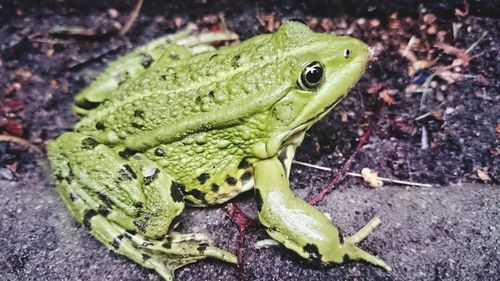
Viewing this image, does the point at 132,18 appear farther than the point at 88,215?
Yes

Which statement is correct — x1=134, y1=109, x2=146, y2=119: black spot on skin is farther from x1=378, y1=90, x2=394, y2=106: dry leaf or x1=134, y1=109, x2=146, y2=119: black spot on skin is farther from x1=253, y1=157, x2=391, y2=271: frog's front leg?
x1=378, y1=90, x2=394, y2=106: dry leaf

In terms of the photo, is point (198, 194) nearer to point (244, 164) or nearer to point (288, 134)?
point (244, 164)

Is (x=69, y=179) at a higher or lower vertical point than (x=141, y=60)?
lower

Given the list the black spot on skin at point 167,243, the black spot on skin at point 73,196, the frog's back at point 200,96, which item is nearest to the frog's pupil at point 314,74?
the frog's back at point 200,96

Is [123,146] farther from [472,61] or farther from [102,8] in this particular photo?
[472,61]

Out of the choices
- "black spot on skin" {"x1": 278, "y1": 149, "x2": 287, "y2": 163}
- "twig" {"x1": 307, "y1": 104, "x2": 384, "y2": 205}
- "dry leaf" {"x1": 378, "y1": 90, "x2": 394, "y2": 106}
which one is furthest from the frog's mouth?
"dry leaf" {"x1": 378, "y1": 90, "x2": 394, "y2": 106}

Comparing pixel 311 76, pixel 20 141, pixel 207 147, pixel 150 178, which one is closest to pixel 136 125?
pixel 150 178

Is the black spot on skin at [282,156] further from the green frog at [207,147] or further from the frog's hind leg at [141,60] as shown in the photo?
the frog's hind leg at [141,60]

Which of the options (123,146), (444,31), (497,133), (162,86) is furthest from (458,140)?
(123,146)
